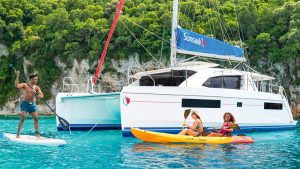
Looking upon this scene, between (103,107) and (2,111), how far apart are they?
94.5ft

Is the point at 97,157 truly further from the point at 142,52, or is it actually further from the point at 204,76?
the point at 142,52

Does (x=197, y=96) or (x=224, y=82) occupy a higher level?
(x=224, y=82)

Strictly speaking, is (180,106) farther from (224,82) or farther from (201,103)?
(224,82)

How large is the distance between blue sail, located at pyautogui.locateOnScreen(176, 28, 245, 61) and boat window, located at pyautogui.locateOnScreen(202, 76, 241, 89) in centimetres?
97

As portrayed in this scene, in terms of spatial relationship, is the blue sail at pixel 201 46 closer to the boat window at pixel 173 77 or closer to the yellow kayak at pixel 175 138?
the boat window at pixel 173 77

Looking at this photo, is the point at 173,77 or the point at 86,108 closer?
the point at 173,77

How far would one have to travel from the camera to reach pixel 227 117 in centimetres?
1383

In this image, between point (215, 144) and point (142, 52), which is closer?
point (215, 144)

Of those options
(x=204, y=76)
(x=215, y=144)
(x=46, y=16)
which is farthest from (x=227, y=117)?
(x=46, y=16)

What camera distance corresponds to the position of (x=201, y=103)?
15906mm

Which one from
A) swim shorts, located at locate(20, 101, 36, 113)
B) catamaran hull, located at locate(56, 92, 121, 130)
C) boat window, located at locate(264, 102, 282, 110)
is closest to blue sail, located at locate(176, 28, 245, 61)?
boat window, located at locate(264, 102, 282, 110)

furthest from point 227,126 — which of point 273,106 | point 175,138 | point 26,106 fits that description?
point 26,106

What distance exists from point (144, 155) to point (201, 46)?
7317 millimetres

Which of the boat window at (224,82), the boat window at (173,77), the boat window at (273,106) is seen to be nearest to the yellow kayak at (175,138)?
the boat window at (224,82)
